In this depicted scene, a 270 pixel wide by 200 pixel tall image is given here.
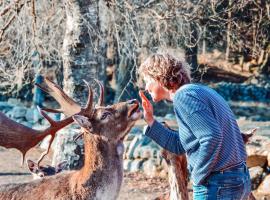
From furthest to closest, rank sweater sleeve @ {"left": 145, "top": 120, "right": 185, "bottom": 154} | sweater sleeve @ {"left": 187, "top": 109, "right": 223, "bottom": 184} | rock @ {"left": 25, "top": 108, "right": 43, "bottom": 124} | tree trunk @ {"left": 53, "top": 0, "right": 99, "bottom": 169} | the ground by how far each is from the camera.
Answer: rock @ {"left": 25, "top": 108, "right": 43, "bottom": 124} → the ground → tree trunk @ {"left": 53, "top": 0, "right": 99, "bottom": 169} → sweater sleeve @ {"left": 145, "top": 120, "right": 185, "bottom": 154} → sweater sleeve @ {"left": 187, "top": 109, "right": 223, "bottom": 184}

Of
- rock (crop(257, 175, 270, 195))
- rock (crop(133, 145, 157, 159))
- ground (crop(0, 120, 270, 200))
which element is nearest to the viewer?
rock (crop(257, 175, 270, 195))

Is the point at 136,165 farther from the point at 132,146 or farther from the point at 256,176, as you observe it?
the point at 256,176

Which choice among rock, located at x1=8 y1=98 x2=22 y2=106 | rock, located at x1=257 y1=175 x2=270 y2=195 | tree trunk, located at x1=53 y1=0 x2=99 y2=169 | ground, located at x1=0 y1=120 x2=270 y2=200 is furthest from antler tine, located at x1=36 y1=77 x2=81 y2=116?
rock, located at x1=8 y1=98 x2=22 y2=106

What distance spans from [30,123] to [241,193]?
42.6 ft

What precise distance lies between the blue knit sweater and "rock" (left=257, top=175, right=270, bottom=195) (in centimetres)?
600

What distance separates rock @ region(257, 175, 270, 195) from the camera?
10.7m

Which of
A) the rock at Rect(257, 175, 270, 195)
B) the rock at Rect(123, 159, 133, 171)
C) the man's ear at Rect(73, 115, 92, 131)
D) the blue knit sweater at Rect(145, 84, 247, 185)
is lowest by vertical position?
the rock at Rect(123, 159, 133, 171)

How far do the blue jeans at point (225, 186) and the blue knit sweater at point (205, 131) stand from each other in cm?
5

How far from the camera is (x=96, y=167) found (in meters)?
6.29

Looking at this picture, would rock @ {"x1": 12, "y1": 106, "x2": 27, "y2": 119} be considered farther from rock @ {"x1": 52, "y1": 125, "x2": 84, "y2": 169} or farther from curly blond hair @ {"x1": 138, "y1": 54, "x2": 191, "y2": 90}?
curly blond hair @ {"x1": 138, "y1": 54, "x2": 191, "y2": 90}

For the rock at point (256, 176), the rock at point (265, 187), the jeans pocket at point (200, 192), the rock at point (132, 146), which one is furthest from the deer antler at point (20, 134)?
the rock at point (132, 146)

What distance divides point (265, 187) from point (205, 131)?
650 cm

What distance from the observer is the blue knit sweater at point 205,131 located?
4613 mm

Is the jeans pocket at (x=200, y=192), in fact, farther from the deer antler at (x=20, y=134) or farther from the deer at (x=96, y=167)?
the deer antler at (x=20, y=134)
